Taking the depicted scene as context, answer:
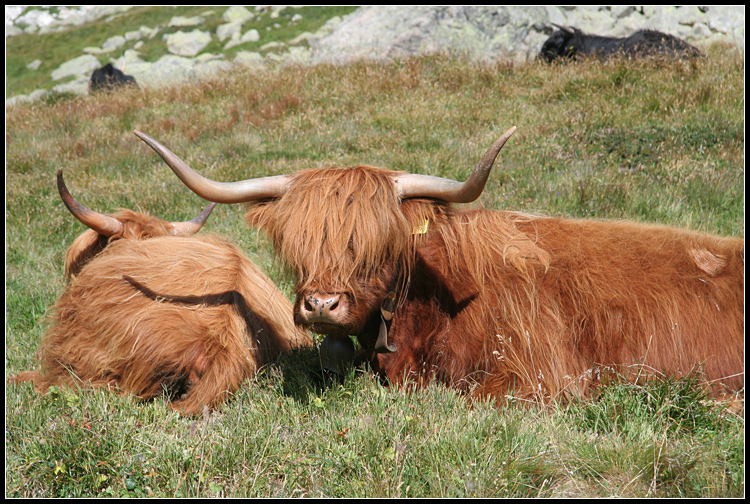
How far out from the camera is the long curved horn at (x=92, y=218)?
4.24m

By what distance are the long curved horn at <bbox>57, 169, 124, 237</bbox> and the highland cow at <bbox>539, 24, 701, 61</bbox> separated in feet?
27.7

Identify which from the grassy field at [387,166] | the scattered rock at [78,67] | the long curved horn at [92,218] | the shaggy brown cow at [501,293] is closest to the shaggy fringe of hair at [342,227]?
the shaggy brown cow at [501,293]

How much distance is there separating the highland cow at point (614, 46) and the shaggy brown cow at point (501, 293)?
742cm

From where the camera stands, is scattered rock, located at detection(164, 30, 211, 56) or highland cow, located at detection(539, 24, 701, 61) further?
scattered rock, located at detection(164, 30, 211, 56)

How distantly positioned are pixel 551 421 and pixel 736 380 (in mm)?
1193

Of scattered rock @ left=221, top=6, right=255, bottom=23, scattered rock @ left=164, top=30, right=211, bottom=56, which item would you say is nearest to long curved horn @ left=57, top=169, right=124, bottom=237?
scattered rock @ left=164, top=30, right=211, bottom=56

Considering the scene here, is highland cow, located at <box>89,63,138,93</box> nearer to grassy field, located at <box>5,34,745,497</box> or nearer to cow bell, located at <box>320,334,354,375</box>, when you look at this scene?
grassy field, located at <box>5,34,745,497</box>

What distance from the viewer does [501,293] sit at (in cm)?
337

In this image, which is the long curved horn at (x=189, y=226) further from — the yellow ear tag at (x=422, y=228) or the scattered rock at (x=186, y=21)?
the scattered rock at (x=186, y=21)

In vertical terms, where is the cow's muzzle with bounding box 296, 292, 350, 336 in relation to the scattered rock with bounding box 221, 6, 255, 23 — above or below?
above

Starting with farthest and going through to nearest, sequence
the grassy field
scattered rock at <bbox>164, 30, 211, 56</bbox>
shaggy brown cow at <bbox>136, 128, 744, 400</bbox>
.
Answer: scattered rock at <bbox>164, 30, 211, 56</bbox> < shaggy brown cow at <bbox>136, 128, 744, 400</bbox> < the grassy field

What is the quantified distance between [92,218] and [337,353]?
2232 mm

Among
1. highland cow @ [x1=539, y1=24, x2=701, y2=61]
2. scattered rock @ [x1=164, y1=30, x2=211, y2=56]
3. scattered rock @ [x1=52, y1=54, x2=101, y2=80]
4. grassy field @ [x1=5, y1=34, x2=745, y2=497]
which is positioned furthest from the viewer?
scattered rock @ [x1=164, y1=30, x2=211, y2=56]

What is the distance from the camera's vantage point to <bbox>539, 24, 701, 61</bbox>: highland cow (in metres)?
10.1
